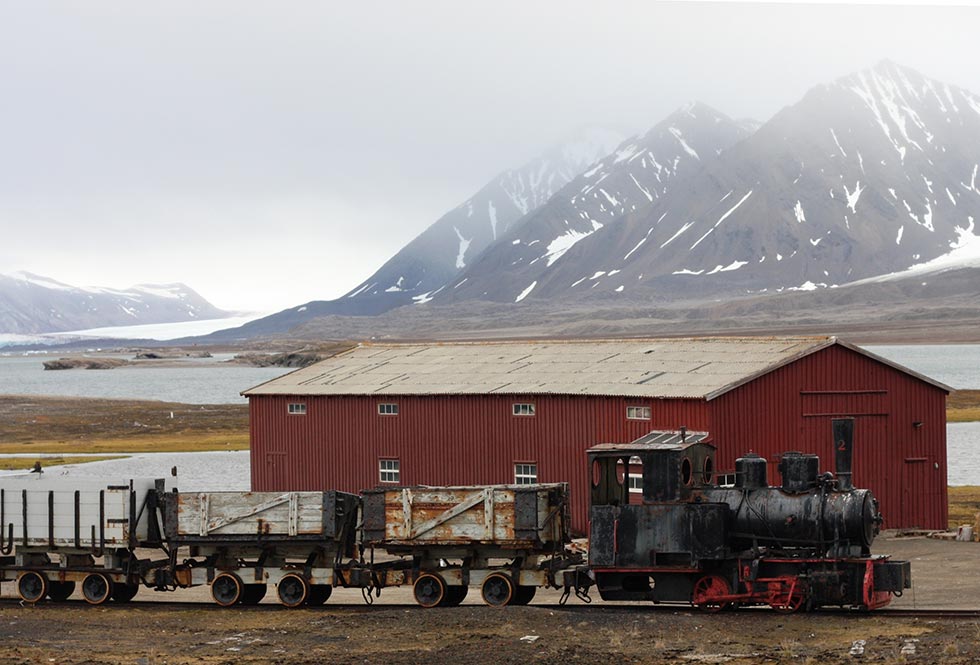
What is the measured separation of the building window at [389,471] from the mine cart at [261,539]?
62.3 ft

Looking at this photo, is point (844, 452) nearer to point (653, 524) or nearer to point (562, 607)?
point (653, 524)

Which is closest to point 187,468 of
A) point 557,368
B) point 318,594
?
point 557,368

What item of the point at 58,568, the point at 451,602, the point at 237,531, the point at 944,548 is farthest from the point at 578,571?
the point at 944,548

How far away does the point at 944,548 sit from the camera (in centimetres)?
4022

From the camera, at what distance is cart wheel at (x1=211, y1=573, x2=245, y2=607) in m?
29.5

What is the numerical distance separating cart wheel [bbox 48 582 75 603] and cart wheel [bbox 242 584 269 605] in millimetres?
4060

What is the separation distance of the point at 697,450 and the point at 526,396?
1804 centimetres

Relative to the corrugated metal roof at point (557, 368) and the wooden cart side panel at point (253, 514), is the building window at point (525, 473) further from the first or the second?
the wooden cart side panel at point (253, 514)

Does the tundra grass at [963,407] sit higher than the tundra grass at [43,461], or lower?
higher

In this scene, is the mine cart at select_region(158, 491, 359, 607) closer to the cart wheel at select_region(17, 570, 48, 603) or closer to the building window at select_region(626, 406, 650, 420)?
the cart wheel at select_region(17, 570, 48, 603)

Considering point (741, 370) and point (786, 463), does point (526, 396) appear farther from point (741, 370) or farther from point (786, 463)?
point (786, 463)

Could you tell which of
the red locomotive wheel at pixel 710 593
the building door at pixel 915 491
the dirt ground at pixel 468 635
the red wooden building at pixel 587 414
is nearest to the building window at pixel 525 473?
the red wooden building at pixel 587 414

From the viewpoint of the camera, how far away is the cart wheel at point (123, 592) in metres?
30.4

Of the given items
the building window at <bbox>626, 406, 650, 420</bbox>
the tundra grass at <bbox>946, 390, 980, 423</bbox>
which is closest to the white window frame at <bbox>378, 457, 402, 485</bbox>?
the building window at <bbox>626, 406, 650, 420</bbox>
